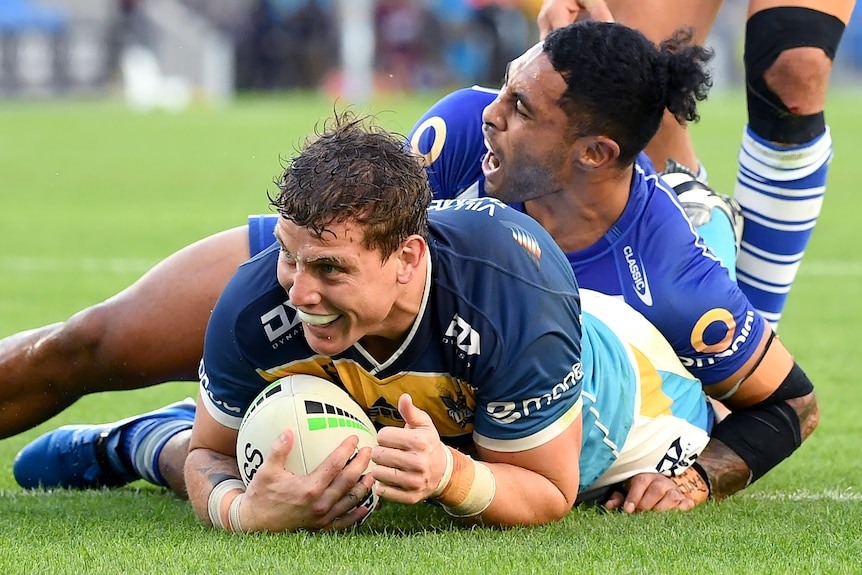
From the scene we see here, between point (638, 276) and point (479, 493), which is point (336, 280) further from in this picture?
point (638, 276)

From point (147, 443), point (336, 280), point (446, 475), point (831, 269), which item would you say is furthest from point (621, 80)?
point (831, 269)

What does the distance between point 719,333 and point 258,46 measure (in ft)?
103

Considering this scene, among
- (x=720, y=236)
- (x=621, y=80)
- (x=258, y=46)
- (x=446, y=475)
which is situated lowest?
(x=258, y=46)

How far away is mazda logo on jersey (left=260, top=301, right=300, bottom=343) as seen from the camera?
13.2ft

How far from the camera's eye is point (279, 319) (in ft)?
13.2

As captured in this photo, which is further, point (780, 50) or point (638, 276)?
point (780, 50)

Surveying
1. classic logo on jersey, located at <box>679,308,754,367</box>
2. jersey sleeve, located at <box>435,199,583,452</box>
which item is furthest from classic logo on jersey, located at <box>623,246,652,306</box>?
jersey sleeve, located at <box>435,199,583,452</box>

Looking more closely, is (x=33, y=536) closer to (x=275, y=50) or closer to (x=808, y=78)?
(x=808, y=78)

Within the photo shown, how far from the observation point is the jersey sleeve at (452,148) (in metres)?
5.57

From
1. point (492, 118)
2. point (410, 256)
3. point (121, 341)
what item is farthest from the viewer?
point (492, 118)

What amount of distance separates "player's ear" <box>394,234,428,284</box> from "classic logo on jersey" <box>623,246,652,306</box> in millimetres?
1242

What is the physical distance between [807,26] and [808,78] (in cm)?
22

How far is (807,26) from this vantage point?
5.91m

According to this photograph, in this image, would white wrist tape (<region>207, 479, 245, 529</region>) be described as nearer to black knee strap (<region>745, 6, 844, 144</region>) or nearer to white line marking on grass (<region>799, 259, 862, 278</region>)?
black knee strap (<region>745, 6, 844, 144</region>)
